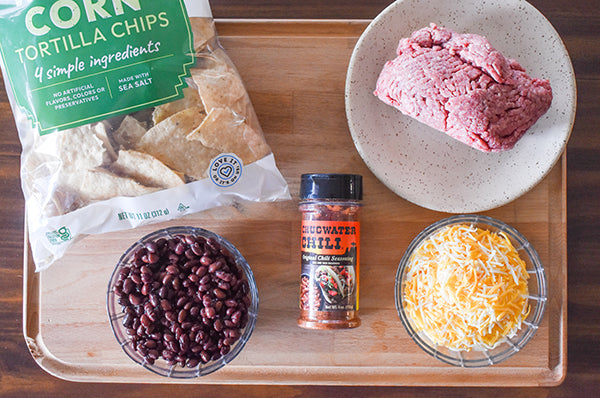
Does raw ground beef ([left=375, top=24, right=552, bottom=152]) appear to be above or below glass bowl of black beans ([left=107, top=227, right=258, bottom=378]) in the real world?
above

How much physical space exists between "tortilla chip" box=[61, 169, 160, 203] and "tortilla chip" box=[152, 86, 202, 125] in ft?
0.57

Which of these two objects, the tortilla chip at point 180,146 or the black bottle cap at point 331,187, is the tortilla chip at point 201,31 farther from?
the black bottle cap at point 331,187

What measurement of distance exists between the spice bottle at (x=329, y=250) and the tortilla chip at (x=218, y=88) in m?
0.28

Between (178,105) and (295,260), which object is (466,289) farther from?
(178,105)

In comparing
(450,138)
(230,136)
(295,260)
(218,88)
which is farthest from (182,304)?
(450,138)

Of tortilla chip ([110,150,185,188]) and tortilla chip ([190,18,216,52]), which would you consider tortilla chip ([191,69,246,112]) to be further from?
tortilla chip ([110,150,185,188])

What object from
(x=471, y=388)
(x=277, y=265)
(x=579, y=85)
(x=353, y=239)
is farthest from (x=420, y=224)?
(x=579, y=85)

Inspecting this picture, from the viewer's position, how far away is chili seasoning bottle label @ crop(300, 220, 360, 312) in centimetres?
128

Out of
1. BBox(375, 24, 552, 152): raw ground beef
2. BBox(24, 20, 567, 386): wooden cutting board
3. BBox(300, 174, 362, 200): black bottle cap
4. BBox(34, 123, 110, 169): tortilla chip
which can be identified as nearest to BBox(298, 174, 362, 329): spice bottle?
BBox(300, 174, 362, 200): black bottle cap

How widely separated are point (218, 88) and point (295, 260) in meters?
0.53

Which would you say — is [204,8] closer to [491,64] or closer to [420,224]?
[491,64]

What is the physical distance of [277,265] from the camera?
4.64 ft

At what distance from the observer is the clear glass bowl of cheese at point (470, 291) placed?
1228mm

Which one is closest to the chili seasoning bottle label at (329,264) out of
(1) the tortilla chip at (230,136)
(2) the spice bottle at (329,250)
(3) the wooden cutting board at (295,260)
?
(2) the spice bottle at (329,250)
